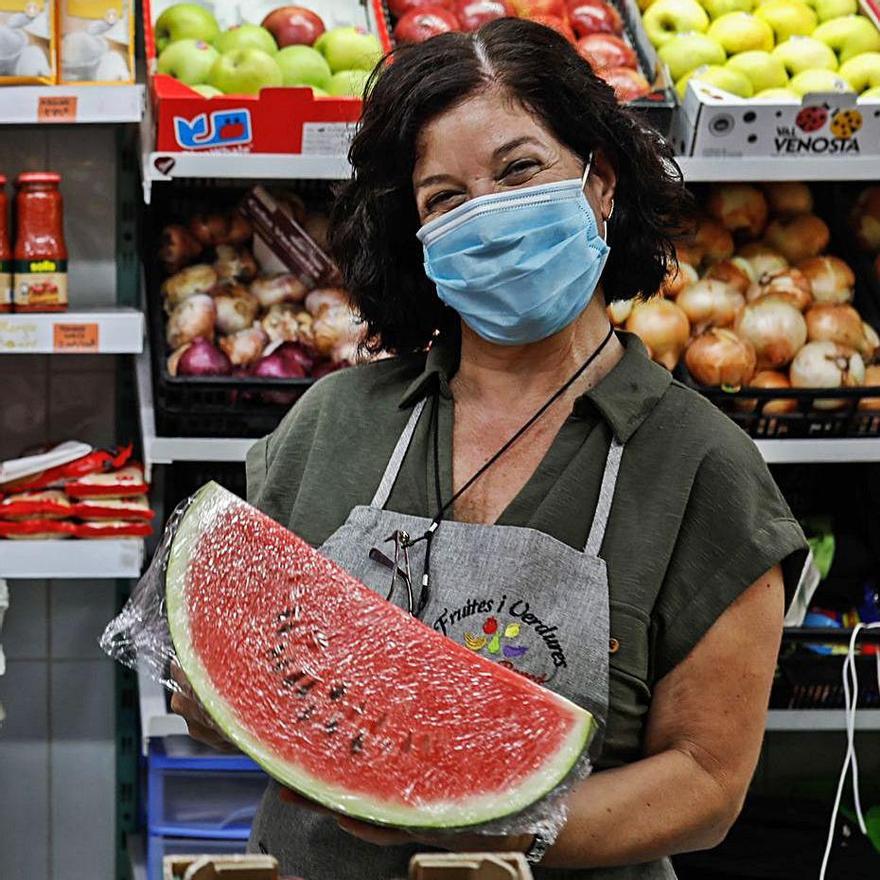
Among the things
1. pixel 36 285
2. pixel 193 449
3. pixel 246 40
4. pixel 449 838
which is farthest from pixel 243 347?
pixel 449 838

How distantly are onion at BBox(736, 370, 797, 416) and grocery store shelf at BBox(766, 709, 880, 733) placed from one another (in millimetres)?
583

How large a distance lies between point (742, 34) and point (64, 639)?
6.37ft

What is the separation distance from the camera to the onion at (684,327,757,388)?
2535mm

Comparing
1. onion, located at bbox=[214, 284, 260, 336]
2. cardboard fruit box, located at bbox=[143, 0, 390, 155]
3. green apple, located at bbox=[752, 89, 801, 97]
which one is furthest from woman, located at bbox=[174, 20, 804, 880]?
green apple, located at bbox=[752, 89, 801, 97]

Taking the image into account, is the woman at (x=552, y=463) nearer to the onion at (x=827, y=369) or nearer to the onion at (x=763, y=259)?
the onion at (x=827, y=369)

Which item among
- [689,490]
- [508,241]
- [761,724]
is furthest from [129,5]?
[761,724]

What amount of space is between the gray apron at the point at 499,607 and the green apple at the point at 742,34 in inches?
70.4

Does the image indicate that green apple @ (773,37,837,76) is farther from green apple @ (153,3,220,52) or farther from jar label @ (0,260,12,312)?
jar label @ (0,260,12,312)

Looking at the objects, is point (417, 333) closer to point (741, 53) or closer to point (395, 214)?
point (395, 214)

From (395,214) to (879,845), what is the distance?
1896 mm

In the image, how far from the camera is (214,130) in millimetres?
2398

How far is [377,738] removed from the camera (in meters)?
1.17

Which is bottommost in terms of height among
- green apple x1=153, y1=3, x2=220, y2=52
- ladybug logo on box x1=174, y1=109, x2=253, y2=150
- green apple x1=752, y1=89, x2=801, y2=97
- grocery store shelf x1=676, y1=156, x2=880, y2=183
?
grocery store shelf x1=676, y1=156, x2=880, y2=183

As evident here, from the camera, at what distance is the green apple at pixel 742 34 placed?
2875mm
